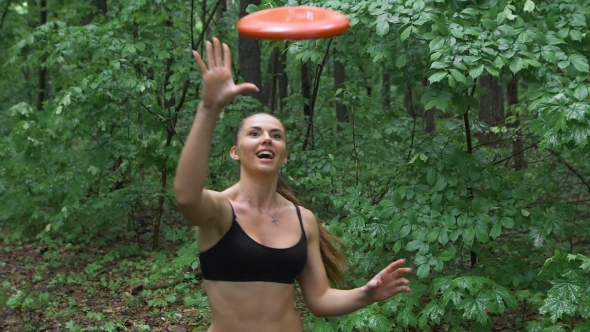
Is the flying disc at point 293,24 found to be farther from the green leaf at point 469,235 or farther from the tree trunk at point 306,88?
the tree trunk at point 306,88

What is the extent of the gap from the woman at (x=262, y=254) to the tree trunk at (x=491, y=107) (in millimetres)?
3884

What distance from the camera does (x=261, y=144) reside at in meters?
2.56

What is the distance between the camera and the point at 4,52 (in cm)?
1190

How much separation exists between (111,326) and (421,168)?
318 cm

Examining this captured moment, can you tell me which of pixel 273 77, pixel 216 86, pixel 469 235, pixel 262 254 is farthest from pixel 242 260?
pixel 273 77

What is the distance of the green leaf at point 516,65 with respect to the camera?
12.8 ft

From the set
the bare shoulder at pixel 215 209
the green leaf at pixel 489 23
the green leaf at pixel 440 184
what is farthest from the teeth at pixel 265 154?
the green leaf at pixel 440 184

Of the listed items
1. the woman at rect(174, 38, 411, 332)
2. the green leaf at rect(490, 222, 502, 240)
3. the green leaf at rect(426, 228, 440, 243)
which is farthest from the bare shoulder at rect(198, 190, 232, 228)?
the green leaf at rect(490, 222, 502, 240)

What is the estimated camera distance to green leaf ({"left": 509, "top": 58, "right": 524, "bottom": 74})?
3.90m

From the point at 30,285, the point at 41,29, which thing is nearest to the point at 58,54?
the point at 41,29

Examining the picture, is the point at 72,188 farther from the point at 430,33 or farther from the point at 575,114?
the point at 575,114

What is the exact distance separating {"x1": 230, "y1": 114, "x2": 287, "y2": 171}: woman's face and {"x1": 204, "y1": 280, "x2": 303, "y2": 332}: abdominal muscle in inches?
18.4

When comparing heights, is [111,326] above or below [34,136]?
below

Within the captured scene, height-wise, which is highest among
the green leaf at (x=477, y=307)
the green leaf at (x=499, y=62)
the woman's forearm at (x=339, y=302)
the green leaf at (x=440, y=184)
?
the green leaf at (x=499, y=62)
